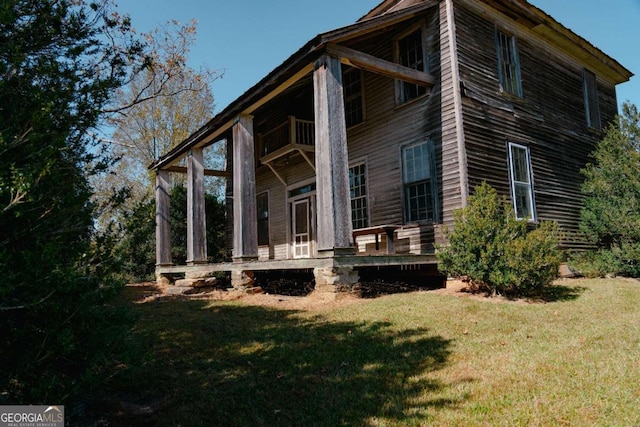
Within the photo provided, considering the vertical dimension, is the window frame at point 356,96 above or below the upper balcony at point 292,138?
above

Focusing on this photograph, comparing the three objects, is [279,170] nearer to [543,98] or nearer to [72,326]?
[543,98]

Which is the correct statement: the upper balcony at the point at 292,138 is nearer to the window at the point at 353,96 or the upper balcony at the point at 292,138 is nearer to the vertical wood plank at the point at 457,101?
the window at the point at 353,96

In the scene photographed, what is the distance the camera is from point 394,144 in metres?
11.3

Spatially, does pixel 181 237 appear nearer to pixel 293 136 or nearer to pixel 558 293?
pixel 293 136

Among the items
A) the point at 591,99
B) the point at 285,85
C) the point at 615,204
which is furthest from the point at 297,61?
the point at 591,99

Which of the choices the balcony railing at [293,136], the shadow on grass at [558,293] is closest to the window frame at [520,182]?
the shadow on grass at [558,293]

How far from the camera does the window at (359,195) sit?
12.2 m

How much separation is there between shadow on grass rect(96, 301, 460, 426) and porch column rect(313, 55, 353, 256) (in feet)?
6.08

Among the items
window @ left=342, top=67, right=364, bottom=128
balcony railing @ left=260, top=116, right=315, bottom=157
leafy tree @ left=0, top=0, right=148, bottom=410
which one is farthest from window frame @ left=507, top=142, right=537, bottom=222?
leafy tree @ left=0, top=0, right=148, bottom=410

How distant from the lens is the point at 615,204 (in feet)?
37.2

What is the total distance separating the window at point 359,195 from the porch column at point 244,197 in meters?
3.16

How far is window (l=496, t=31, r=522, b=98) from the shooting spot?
11.5m

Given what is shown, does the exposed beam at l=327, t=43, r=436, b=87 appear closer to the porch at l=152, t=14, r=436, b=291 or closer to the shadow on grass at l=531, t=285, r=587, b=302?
the porch at l=152, t=14, r=436, b=291

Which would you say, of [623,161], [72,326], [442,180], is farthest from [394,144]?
[72,326]
